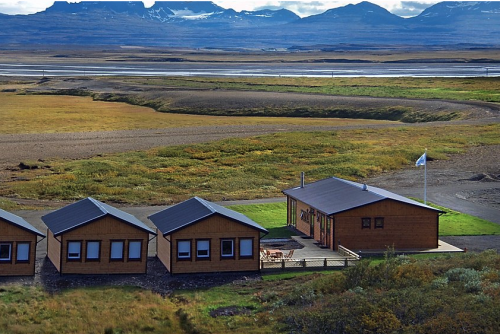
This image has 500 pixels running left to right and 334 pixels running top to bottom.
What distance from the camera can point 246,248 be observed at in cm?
4509

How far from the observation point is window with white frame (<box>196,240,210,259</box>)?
44.7m

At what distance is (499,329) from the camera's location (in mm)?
30672

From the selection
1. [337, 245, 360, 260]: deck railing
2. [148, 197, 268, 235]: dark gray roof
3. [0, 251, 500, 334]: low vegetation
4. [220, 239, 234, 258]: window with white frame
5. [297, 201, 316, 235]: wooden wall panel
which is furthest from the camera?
[297, 201, 316, 235]: wooden wall panel

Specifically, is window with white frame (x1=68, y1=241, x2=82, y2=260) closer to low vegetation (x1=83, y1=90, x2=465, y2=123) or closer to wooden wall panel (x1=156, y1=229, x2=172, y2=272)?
wooden wall panel (x1=156, y1=229, x2=172, y2=272)

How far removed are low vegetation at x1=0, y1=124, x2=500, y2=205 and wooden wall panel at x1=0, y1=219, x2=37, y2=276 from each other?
71.8 ft

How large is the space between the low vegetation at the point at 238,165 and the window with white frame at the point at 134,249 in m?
21.0

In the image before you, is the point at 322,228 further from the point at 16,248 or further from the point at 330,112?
the point at 330,112

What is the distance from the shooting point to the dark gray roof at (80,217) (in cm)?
4409

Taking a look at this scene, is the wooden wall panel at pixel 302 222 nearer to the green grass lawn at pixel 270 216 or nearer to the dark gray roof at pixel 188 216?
the green grass lawn at pixel 270 216

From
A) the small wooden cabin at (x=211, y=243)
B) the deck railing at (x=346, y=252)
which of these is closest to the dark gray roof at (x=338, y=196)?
the deck railing at (x=346, y=252)

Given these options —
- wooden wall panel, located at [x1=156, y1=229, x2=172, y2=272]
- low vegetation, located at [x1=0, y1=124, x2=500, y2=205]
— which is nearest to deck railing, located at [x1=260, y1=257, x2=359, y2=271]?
wooden wall panel, located at [x1=156, y1=229, x2=172, y2=272]

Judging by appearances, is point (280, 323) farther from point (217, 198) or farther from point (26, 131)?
point (26, 131)

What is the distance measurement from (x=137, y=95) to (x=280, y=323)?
414 ft

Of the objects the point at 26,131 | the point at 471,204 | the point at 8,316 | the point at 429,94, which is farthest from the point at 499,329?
the point at 429,94
